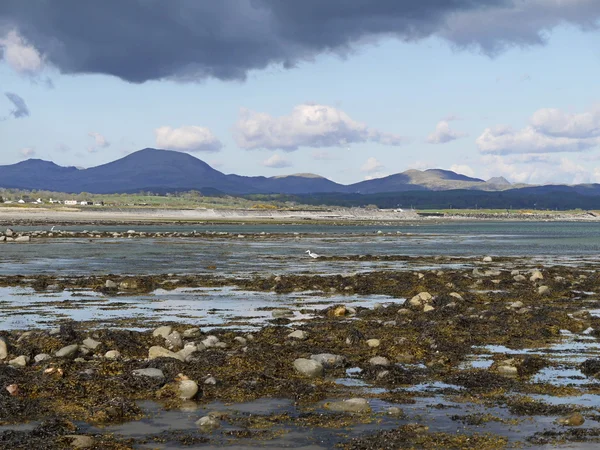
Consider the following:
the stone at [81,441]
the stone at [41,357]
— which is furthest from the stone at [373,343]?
the stone at [81,441]

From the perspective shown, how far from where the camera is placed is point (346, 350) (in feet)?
Answer: 54.3

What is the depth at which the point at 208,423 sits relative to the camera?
1083 centimetres

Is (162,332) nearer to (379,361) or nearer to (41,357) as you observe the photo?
(41,357)

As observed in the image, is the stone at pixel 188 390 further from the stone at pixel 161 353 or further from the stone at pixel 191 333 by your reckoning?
the stone at pixel 191 333

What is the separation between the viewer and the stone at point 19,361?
14.6m

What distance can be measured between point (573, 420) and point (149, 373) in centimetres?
723

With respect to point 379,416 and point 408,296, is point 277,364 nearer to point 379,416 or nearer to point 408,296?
point 379,416

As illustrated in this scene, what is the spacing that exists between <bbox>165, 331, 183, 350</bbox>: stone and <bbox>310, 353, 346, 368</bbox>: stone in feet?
11.2

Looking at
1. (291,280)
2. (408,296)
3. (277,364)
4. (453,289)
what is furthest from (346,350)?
(291,280)

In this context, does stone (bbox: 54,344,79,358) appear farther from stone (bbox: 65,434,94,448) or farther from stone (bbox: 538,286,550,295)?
stone (bbox: 538,286,550,295)

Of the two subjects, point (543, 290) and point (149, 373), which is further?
point (543, 290)

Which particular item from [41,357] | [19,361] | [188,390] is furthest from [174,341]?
[188,390]

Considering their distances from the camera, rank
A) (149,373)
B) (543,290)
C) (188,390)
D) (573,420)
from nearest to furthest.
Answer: (573,420) → (188,390) → (149,373) → (543,290)

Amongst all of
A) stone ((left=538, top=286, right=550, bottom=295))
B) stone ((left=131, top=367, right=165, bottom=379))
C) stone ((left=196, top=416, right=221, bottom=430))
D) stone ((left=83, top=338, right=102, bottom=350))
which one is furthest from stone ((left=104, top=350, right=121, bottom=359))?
stone ((left=538, top=286, right=550, bottom=295))
